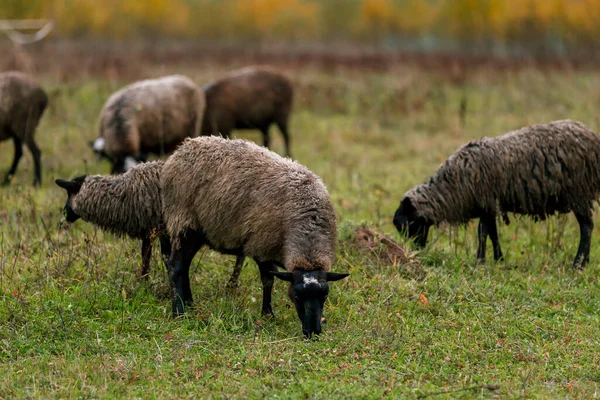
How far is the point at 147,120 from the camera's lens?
10703mm

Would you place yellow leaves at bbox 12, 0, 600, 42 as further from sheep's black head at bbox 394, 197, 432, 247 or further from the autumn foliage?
sheep's black head at bbox 394, 197, 432, 247

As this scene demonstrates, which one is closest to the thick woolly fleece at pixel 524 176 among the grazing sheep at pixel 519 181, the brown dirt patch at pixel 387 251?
the grazing sheep at pixel 519 181

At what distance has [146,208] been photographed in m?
6.36

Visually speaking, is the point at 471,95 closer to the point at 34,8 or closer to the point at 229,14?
the point at 34,8

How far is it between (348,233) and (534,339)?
2.19 metres

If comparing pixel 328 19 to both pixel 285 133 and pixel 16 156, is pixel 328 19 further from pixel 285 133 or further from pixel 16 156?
pixel 16 156

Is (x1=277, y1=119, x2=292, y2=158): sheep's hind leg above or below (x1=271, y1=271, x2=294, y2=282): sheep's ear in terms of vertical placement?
below

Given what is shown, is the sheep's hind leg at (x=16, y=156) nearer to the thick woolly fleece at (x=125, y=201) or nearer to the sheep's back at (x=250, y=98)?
the sheep's back at (x=250, y=98)

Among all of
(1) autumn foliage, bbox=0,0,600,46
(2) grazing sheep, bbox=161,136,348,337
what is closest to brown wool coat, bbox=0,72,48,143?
(2) grazing sheep, bbox=161,136,348,337

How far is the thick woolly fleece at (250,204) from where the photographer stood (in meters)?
5.57

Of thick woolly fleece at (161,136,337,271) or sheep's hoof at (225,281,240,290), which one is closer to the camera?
thick woolly fleece at (161,136,337,271)

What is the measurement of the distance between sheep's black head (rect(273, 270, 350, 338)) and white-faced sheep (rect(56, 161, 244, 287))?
1.08 meters

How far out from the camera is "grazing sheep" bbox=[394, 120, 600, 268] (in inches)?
291

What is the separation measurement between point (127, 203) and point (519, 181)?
154 inches
